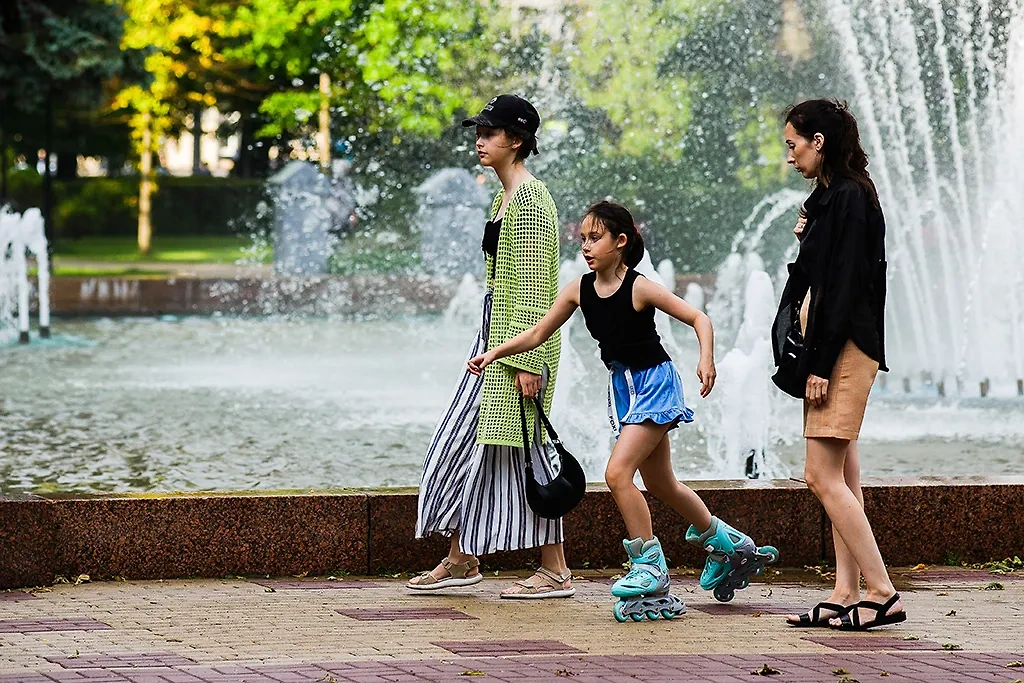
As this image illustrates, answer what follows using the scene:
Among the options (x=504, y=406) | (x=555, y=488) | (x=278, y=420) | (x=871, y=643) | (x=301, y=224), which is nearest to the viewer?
(x=871, y=643)

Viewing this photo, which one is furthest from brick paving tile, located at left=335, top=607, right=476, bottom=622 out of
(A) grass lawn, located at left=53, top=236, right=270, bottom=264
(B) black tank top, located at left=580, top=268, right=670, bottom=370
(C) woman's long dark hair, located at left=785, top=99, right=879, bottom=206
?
(A) grass lawn, located at left=53, top=236, right=270, bottom=264

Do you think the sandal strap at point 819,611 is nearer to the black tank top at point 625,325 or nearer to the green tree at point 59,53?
the black tank top at point 625,325

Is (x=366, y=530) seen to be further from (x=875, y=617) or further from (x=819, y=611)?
(x=875, y=617)

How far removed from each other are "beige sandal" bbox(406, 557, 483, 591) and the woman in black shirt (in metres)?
1.24

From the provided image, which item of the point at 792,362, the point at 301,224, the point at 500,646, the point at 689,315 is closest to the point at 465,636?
the point at 500,646

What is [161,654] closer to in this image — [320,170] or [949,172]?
[949,172]

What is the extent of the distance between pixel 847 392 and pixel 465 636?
1417mm

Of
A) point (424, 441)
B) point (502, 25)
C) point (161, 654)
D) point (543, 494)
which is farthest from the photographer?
point (502, 25)

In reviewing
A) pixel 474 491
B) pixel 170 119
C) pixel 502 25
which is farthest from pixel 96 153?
pixel 474 491

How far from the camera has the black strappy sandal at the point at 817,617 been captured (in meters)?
5.70

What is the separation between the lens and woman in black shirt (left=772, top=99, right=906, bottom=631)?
220 inches

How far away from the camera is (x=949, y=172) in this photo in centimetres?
2116

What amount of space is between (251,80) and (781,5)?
1503cm

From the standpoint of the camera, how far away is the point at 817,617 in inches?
225
